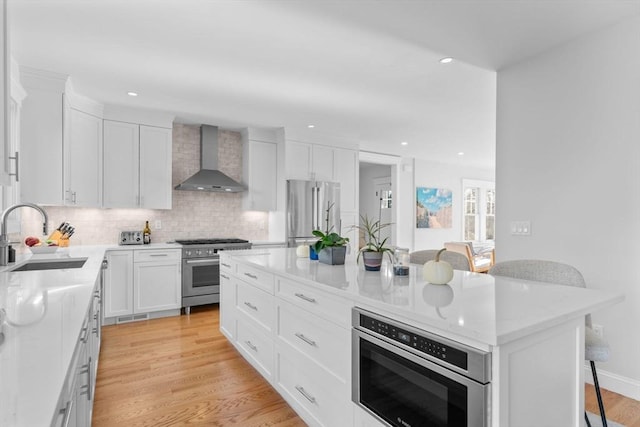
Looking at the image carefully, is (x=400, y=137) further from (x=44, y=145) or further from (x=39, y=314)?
(x=39, y=314)

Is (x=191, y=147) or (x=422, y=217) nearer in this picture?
(x=191, y=147)

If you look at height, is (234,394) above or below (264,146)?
below

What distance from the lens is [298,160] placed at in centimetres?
532

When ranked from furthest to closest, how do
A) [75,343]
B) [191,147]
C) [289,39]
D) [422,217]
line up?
1. [422,217]
2. [191,147]
3. [289,39]
4. [75,343]

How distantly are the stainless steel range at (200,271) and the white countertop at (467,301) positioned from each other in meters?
2.66

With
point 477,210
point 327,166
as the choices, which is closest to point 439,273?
point 327,166

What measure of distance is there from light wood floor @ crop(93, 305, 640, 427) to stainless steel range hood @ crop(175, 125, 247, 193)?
195 cm

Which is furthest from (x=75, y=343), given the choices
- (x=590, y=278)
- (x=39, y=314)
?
(x=590, y=278)

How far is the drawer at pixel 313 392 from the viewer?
165cm

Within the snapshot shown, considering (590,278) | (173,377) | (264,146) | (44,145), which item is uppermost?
(264,146)

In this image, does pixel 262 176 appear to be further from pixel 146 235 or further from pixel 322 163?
pixel 146 235

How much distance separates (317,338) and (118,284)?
3.14m

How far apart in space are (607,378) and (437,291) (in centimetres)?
195

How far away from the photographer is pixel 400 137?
5840 mm
